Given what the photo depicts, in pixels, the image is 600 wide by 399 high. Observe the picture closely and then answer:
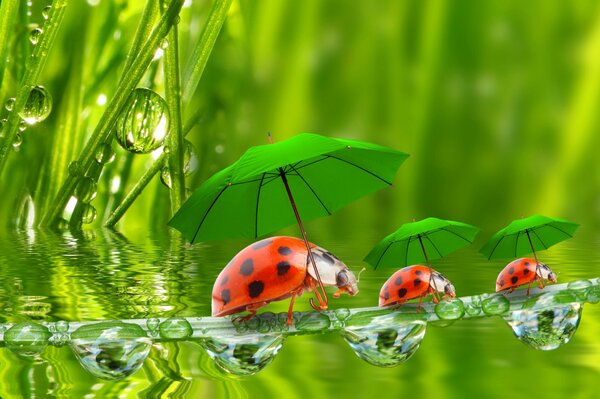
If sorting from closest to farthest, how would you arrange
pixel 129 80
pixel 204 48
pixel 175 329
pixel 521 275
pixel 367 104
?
pixel 175 329 < pixel 521 275 < pixel 129 80 < pixel 204 48 < pixel 367 104

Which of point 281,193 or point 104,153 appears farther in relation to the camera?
point 104,153

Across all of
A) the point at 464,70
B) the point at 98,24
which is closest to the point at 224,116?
the point at 98,24

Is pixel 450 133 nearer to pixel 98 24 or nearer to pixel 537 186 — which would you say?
pixel 537 186

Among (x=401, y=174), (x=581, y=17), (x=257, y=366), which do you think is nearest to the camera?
(x=257, y=366)

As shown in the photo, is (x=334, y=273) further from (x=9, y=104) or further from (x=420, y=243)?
(x=9, y=104)

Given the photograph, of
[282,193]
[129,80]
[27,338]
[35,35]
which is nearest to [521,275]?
[282,193]
